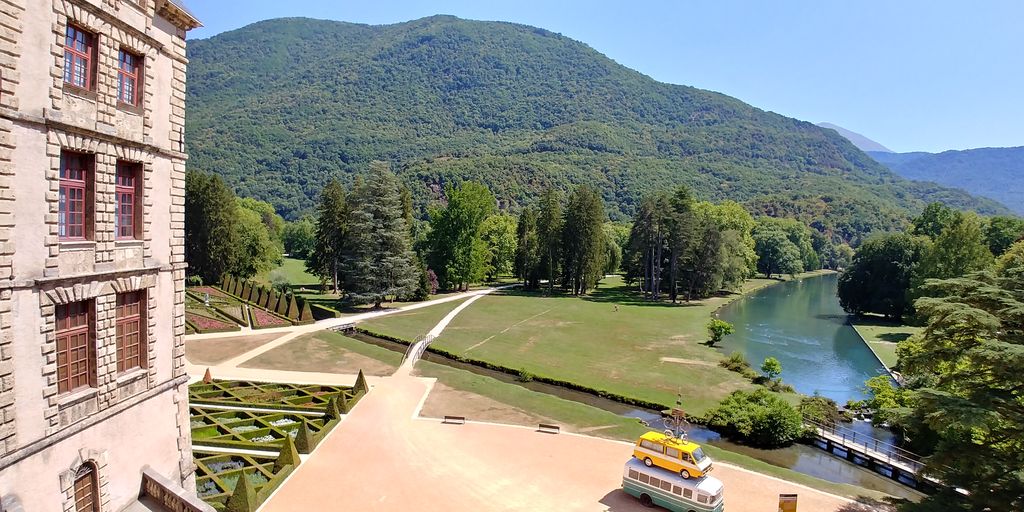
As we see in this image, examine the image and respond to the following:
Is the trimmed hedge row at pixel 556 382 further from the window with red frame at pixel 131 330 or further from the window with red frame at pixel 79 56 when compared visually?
the window with red frame at pixel 79 56

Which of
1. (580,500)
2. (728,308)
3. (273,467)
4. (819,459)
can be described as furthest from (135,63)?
(728,308)

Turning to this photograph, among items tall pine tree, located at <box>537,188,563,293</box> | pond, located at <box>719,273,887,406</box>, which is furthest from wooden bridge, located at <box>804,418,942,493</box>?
tall pine tree, located at <box>537,188,563,293</box>

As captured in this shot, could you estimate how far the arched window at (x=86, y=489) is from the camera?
45.3 ft

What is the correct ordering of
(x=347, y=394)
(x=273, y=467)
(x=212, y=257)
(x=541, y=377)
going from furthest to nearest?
1. (x=212, y=257)
2. (x=541, y=377)
3. (x=347, y=394)
4. (x=273, y=467)

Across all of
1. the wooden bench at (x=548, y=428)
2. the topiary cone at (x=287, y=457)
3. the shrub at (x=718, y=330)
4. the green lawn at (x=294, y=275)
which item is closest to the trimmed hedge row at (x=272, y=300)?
the green lawn at (x=294, y=275)

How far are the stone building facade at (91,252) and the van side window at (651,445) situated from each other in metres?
14.5

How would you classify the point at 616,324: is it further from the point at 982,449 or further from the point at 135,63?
the point at 135,63

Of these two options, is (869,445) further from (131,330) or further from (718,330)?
(131,330)

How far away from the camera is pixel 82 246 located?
13.7 meters

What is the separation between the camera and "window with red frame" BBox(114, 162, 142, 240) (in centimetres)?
1498

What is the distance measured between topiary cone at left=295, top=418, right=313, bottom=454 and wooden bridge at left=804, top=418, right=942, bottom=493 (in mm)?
23138

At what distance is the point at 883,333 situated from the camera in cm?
6088

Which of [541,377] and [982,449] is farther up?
[982,449]

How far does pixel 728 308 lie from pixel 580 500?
60.4 metres
